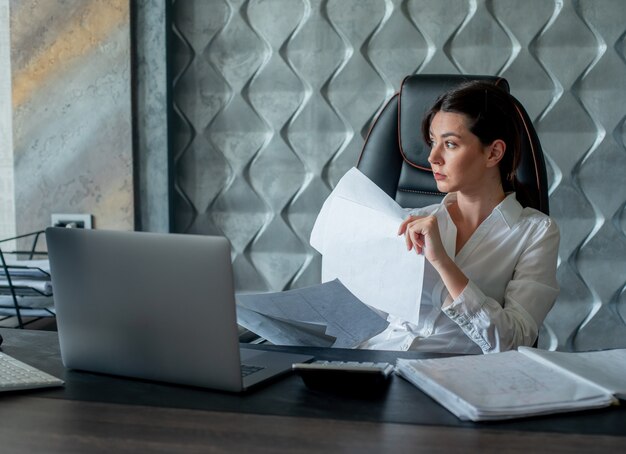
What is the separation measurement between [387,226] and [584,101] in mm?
1068

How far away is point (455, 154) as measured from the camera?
65.6 inches

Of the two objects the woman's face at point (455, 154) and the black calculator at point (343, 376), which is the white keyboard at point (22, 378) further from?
the woman's face at point (455, 154)

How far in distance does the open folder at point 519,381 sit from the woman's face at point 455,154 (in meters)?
0.56

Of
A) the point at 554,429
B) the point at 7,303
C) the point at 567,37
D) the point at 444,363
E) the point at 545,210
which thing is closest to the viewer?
the point at 554,429

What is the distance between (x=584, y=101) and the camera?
230 centimetres

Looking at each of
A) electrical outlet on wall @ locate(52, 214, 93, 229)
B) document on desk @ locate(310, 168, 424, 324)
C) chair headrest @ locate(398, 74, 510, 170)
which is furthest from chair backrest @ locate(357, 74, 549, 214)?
electrical outlet on wall @ locate(52, 214, 93, 229)

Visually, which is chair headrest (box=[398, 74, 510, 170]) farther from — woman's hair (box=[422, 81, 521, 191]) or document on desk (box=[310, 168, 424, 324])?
document on desk (box=[310, 168, 424, 324])

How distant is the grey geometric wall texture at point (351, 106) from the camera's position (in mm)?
2297

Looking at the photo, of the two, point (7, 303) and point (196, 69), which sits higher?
point (196, 69)

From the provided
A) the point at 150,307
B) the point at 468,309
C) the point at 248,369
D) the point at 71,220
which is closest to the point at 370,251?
the point at 468,309

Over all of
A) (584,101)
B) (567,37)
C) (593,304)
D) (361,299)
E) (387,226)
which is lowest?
(593,304)

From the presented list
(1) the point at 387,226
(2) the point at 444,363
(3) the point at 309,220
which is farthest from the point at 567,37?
(2) the point at 444,363

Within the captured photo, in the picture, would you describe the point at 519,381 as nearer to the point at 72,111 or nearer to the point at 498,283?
the point at 498,283

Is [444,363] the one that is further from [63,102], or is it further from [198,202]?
[63,102]
